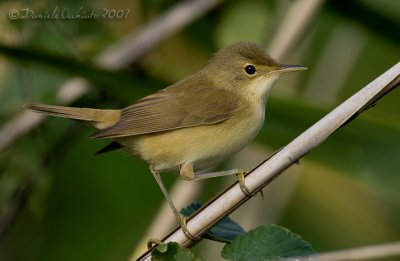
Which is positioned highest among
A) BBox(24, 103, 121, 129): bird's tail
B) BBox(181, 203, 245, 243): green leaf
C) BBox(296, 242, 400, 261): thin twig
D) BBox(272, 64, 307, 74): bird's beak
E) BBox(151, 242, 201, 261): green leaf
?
BBox(24, 103, 121, 129): bird's tail

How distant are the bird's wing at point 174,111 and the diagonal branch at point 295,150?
801mm

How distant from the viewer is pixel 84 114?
287cm

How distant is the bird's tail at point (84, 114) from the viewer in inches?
109

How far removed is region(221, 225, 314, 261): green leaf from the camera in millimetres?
1692

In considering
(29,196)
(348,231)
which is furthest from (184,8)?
(348,231)

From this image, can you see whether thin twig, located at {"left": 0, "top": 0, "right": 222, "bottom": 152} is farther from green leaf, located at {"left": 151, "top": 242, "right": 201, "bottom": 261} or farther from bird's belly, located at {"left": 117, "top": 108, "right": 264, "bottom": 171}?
green leaf, located at {"left": 151, "top": 242, "right": 201, "bottom": 261}

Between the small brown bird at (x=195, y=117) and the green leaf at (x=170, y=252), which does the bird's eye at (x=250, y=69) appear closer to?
the small brown bird at (x=195, y=117)

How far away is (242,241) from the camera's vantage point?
1716mm

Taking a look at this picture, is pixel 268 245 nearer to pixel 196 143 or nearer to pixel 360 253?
pixel 360 253

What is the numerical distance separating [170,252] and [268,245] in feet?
0.74

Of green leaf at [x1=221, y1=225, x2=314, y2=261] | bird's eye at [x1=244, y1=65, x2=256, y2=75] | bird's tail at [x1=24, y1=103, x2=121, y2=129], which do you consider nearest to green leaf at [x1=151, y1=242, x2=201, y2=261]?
green leaf at [x1=221, y1=225, x2=314, y2=261]

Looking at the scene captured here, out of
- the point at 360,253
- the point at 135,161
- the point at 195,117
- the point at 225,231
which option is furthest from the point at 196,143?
the point at 135,161

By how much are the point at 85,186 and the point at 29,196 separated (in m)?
0.89

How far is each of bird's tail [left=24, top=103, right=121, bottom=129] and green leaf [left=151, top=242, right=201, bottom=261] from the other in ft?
4.02
